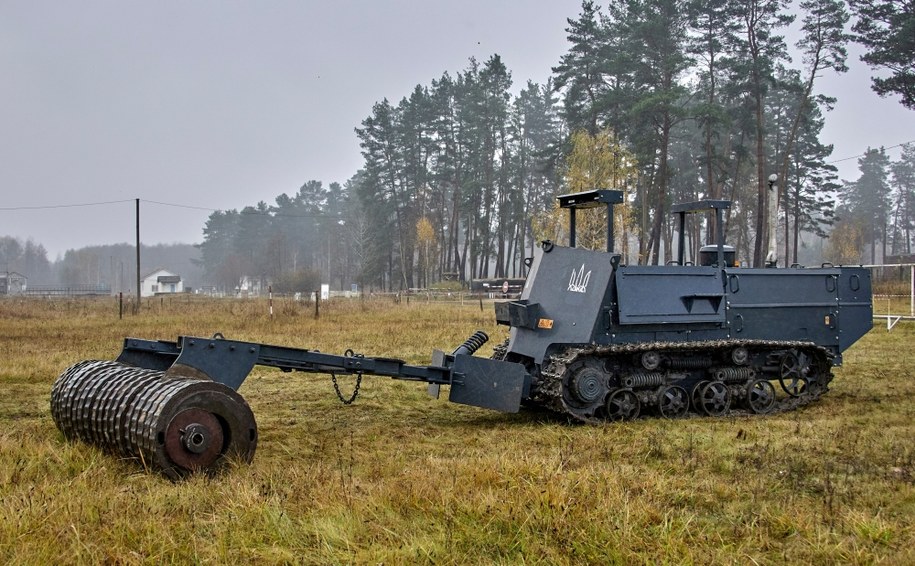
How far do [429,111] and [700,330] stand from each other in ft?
160

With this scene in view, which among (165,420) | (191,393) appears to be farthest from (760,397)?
(165,420)

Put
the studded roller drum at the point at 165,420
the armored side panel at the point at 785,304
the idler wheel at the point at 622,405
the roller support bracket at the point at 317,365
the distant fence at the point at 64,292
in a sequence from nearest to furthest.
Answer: the studded roller drum at the point at 165,420 < the roller support bracket at the point at 317,365 < the idler wheel at the point at 622,405 < the armored side panel at the point at 785,304 < the distant fence at the point at 64,292

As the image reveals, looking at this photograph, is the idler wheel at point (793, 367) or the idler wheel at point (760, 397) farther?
the idler wheel at point (793, 367)

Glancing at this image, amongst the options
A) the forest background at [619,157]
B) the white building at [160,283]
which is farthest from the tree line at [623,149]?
the white building at [160,283]

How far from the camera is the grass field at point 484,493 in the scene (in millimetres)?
4363

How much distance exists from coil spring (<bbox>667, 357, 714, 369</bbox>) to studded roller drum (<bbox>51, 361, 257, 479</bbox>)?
519 cm

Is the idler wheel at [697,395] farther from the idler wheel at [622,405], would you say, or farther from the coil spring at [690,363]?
the idler wheel at [622,405]

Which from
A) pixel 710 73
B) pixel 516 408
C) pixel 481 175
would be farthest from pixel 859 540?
pixel 481 175

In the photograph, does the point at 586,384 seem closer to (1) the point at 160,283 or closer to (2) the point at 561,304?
(2) the point at 561,304

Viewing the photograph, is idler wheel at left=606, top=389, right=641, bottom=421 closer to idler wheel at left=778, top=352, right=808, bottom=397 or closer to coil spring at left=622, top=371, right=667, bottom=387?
coil spring at left=622, top=371, right=667, bottom=387

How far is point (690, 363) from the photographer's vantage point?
9.58 m

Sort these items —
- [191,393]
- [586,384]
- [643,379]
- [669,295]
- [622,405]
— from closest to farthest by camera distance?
[191,393], [586,384], [622,405], [643,379], [669,295]

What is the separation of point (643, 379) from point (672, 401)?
19.7 inches

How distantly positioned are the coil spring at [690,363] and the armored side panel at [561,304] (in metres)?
0.99
